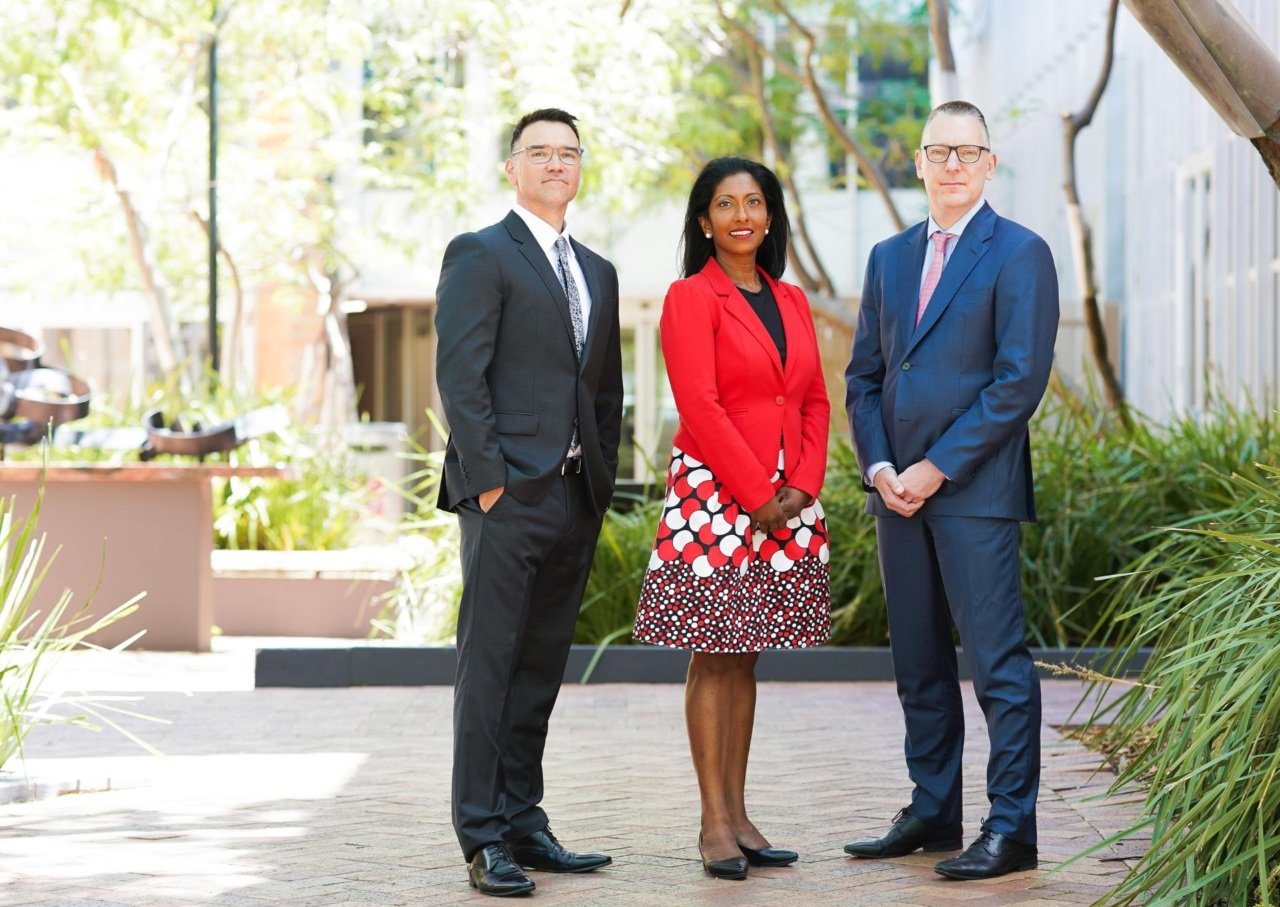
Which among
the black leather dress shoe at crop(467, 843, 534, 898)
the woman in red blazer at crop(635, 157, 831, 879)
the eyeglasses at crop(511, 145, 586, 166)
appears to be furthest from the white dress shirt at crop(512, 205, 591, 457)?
the black leather dress shoe at crop(467, 843, 534, 898)

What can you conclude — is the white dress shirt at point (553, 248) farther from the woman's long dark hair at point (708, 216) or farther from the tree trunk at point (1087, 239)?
the tree trunk at point (1087, 239)

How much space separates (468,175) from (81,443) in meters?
10.4

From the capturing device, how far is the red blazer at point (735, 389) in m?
5.15

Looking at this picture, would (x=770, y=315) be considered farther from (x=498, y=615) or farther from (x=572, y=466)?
(x=498, y=615)

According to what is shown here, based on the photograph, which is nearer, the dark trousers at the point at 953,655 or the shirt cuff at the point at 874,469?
the dark trousers at the point at 953,655

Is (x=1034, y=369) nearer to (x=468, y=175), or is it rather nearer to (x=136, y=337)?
(x=468, y=175)

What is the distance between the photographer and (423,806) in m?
6.02

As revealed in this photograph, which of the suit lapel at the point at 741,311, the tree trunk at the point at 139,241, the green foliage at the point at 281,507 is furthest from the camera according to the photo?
the tree trunk at the point at 139,241

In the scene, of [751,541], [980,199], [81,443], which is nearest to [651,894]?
[751,541]

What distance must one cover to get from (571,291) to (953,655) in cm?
157

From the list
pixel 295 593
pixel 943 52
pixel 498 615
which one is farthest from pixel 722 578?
pixel 943 52

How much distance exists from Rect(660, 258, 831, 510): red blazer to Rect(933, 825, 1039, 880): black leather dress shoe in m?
1.08

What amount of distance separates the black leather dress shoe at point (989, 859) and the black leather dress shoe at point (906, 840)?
25 centimetres

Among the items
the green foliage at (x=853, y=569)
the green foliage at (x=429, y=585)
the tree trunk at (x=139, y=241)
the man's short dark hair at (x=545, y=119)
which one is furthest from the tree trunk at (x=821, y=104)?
the man's short dark hair at (x=545, y=119)
